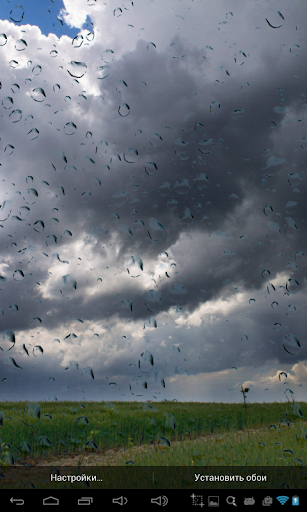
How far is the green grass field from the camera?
8664 mm

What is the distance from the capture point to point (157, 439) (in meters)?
13.6

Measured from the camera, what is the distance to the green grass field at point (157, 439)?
8664mm
